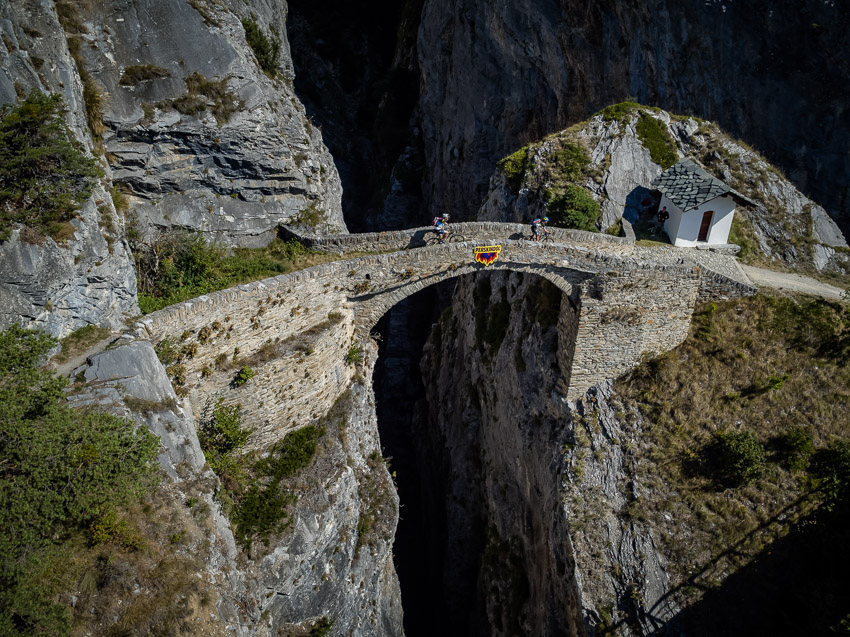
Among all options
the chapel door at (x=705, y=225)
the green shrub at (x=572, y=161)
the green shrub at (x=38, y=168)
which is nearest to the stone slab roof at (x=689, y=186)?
the chapel door at (x=705, y=225)

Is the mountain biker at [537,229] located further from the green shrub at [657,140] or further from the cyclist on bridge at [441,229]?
the green shrub at [657,140]

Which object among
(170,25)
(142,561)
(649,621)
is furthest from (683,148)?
(142,561)

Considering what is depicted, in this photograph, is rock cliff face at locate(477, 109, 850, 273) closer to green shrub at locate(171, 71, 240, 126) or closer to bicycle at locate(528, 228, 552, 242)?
bicycle at locate(528, 228, 552, 242)

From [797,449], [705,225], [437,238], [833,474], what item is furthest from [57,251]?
[833,474]

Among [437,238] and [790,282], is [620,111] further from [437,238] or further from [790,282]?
[437,238]

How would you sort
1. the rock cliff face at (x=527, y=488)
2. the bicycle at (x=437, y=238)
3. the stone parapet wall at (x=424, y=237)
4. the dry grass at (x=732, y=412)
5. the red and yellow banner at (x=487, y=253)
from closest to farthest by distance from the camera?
the dry grass at (x=732, y=412) → the rock cliff face at (x=527, y=488) → the red and yellow banner at (x=487, y=253) → the bicycle at (x=437, y=238) → the stone parapet wall at (x=424, y=237)

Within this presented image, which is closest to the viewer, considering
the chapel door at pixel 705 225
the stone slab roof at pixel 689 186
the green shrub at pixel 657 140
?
the stone slab roof at pixel 689 186

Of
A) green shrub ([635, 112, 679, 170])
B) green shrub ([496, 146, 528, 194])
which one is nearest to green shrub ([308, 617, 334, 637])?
green shrub ([496, 146, 528, 194])

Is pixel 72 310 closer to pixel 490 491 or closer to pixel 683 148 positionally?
pixel 490 491
